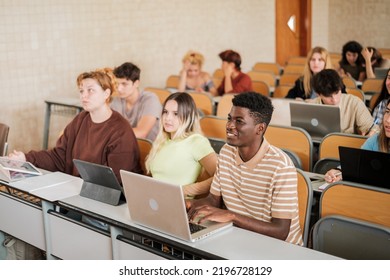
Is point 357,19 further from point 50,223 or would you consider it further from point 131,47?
point 50,223

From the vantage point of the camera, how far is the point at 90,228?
2.74m

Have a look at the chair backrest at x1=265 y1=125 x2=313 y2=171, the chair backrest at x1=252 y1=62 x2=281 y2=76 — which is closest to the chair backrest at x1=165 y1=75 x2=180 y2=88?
the chair backrest at x1=252 y1=62 x2=281 y2=76

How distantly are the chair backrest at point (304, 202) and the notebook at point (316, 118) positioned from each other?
4.60 ft

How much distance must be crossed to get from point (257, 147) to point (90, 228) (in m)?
0.83

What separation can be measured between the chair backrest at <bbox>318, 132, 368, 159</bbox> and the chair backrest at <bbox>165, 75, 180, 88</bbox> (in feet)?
11.0

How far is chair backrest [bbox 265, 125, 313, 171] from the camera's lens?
12.5ft

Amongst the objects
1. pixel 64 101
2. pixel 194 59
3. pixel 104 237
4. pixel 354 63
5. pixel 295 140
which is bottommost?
pixel 104 237

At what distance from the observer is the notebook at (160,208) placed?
223 centimetres

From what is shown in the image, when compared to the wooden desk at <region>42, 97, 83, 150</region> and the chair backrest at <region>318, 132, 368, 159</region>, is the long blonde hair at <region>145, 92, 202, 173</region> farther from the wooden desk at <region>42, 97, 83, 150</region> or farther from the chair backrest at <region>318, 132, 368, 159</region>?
the wooden desk at <region>42, 97, 83, 150</region>

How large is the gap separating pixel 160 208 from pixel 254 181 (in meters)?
0.47

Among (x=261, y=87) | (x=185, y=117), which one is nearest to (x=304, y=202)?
(x=185, y=117)

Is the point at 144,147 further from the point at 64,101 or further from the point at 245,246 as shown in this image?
the point at 64,101

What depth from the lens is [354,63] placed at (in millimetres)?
7426
